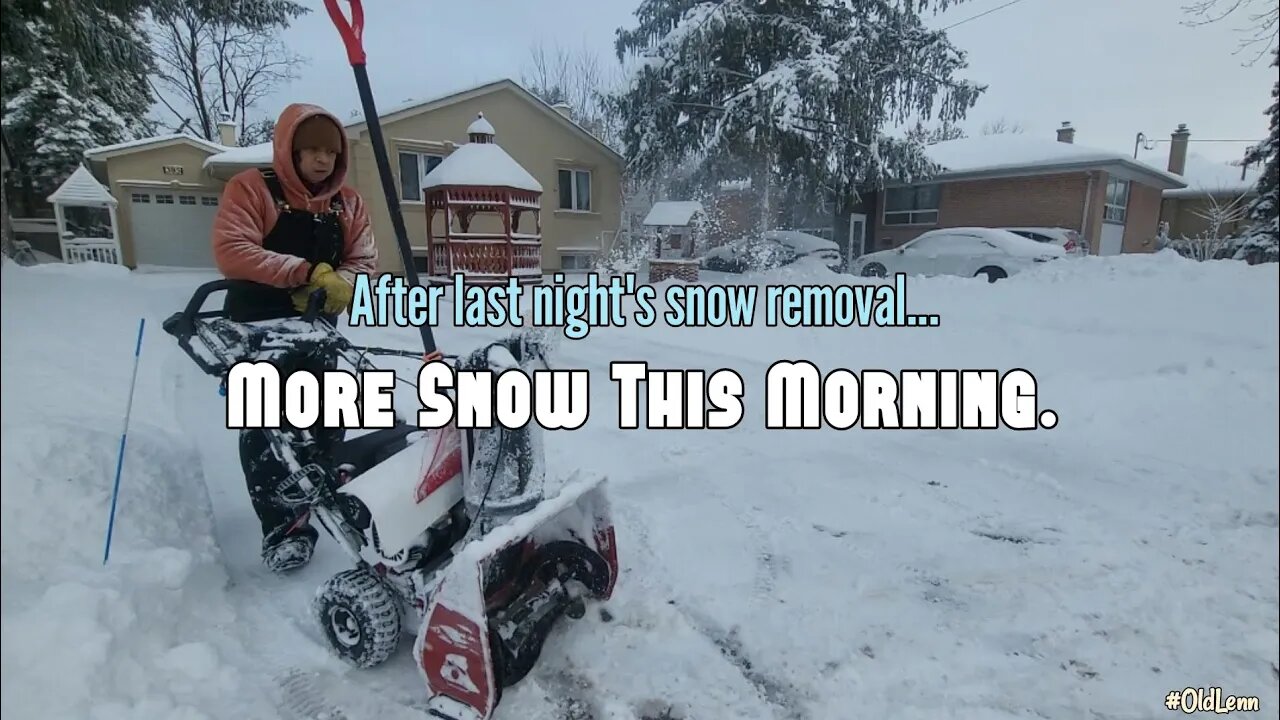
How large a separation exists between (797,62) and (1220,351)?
304 cm

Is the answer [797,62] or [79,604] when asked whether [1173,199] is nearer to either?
[797,62]

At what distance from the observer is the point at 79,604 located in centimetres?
149

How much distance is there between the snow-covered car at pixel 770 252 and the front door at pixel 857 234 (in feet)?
1.39

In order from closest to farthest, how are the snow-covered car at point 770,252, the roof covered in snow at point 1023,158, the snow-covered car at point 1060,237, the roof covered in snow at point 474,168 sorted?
the roof covered in snow at point 1023,158
the snow-covered car at point 1060,237
the snow-covered car at point 770,252
the roof covered in snow at point 474,168

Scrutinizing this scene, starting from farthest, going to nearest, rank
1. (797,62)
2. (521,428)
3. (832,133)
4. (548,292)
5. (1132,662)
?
(832,133) < (797,62) < (548,292) < (521,428) < (1132,662)

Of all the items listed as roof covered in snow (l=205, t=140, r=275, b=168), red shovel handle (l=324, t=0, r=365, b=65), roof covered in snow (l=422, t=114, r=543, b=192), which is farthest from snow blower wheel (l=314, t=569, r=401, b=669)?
roof covered in snow (l=422, t=114, r=543, b=192)

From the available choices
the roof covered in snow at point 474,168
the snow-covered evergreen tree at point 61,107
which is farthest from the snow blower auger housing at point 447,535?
the roof covered in snow at point 474,168

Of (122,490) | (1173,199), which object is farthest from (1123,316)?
(122,490)

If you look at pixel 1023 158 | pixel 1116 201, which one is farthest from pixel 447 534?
pixel 1023 158

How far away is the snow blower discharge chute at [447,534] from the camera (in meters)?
1.38

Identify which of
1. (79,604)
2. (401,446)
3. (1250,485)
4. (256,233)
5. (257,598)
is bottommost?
(257,598)

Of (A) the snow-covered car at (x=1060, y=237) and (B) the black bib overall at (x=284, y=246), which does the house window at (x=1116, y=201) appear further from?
(B) the black bib overall at (x=284, y=246)

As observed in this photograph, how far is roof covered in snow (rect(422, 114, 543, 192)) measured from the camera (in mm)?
6180

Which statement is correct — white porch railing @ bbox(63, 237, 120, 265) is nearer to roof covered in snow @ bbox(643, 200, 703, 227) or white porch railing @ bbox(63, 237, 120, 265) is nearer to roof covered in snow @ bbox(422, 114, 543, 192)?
roof covered in snow @ bbox(422, 114, 543, 192)
